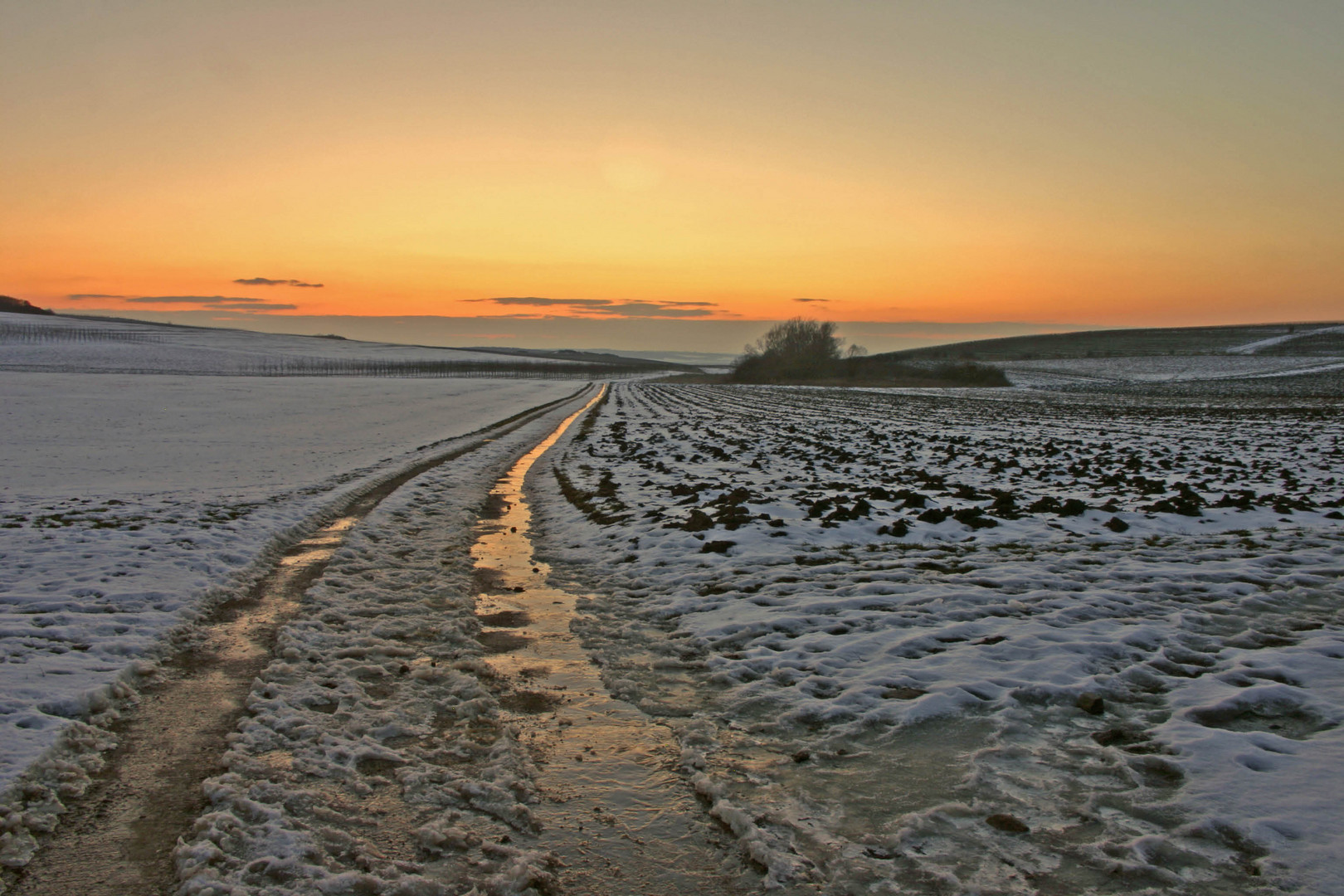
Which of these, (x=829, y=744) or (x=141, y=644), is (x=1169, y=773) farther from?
(x=141, y=644)

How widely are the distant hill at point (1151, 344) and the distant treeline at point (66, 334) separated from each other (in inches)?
4490

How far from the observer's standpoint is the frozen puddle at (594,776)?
341cm

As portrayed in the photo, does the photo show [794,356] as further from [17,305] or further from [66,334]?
[17,305]

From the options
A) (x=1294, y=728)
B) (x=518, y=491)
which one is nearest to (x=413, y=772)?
(x=1294, y=728)

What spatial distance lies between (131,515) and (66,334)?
423ft

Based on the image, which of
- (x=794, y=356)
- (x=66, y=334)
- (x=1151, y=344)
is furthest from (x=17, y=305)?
(x=1151, y=344)

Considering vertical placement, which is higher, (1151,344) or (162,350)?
(1151,344)

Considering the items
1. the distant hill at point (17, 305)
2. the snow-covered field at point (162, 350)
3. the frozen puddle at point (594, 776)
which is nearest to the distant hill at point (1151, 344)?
the snow-covered field at point (162, 350)

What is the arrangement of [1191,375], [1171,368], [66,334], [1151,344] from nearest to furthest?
[1191,375]
[1171,368]
[66,334]
[1151,344]

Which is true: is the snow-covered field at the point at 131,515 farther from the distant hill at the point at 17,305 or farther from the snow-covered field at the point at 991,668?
the distant hill at the point at 17,305

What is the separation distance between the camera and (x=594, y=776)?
14.0 ft

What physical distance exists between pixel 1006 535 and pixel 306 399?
42.5 meters

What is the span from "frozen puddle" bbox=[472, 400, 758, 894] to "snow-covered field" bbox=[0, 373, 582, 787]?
278 cm

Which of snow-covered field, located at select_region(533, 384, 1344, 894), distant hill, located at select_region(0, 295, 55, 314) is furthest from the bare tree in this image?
distant hill, located at select_region(0, 295, 55, 314)
